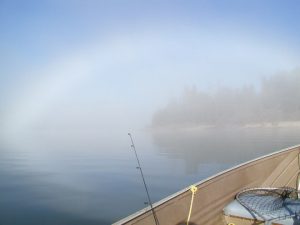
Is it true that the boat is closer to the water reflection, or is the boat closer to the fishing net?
the fishing net

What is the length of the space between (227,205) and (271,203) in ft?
2.70

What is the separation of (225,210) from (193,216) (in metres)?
0.56

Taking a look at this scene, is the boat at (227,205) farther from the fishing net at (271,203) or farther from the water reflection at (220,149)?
the water reflection at (220,149)

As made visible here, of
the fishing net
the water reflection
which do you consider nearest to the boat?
the fishing net

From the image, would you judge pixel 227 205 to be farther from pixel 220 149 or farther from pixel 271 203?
pixel 220 149

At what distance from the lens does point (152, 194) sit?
16.6 metres

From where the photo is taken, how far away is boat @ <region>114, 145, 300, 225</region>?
3.82 metres

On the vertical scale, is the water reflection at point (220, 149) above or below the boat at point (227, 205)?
below

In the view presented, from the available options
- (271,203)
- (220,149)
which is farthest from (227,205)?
(220,149)

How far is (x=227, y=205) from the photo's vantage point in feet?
Answer: 15.6

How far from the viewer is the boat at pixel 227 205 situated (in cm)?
382

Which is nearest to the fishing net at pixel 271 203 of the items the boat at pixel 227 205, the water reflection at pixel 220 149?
the boat at pixel 227 205

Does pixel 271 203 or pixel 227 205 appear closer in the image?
pixel 271 203

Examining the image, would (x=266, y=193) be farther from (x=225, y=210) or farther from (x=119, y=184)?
(x=119, y=184)
